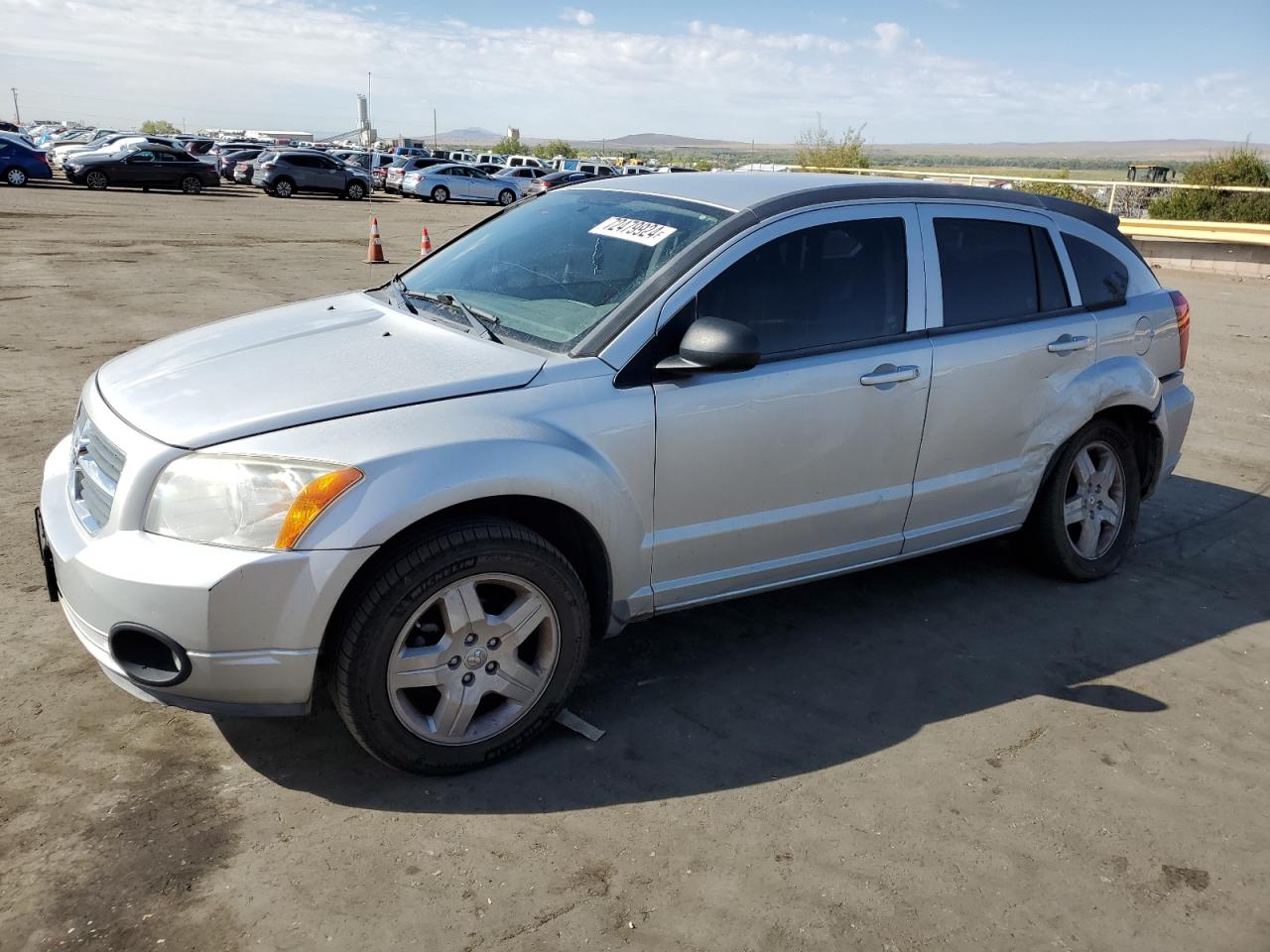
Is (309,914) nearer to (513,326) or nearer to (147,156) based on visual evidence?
(513,326)

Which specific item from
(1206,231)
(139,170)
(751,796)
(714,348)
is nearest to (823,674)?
(751,796)

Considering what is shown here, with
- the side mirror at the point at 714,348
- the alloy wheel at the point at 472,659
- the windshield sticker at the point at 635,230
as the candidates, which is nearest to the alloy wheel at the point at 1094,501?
the side mirror at the point at 714,348

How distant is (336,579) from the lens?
9.53 ft

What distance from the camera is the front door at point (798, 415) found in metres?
3.58

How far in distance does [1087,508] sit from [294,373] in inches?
144

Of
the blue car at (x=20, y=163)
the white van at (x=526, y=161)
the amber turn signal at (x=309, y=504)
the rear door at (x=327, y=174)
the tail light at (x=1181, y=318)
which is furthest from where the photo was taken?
the white van at (x=526, y=161)

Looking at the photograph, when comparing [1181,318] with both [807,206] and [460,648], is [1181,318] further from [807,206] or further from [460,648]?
[460,648]

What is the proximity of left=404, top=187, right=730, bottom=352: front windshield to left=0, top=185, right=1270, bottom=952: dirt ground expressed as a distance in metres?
1.36

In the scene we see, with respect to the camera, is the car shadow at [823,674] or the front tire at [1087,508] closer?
the car shadow at [823,674]

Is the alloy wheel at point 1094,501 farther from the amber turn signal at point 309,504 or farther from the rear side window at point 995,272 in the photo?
the amber turn signal at point 309,504

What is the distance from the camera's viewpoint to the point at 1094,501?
4.98m

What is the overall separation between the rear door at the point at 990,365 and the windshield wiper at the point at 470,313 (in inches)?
68.3

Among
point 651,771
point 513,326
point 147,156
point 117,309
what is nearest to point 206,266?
point 117,309

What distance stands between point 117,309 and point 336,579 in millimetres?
9503
